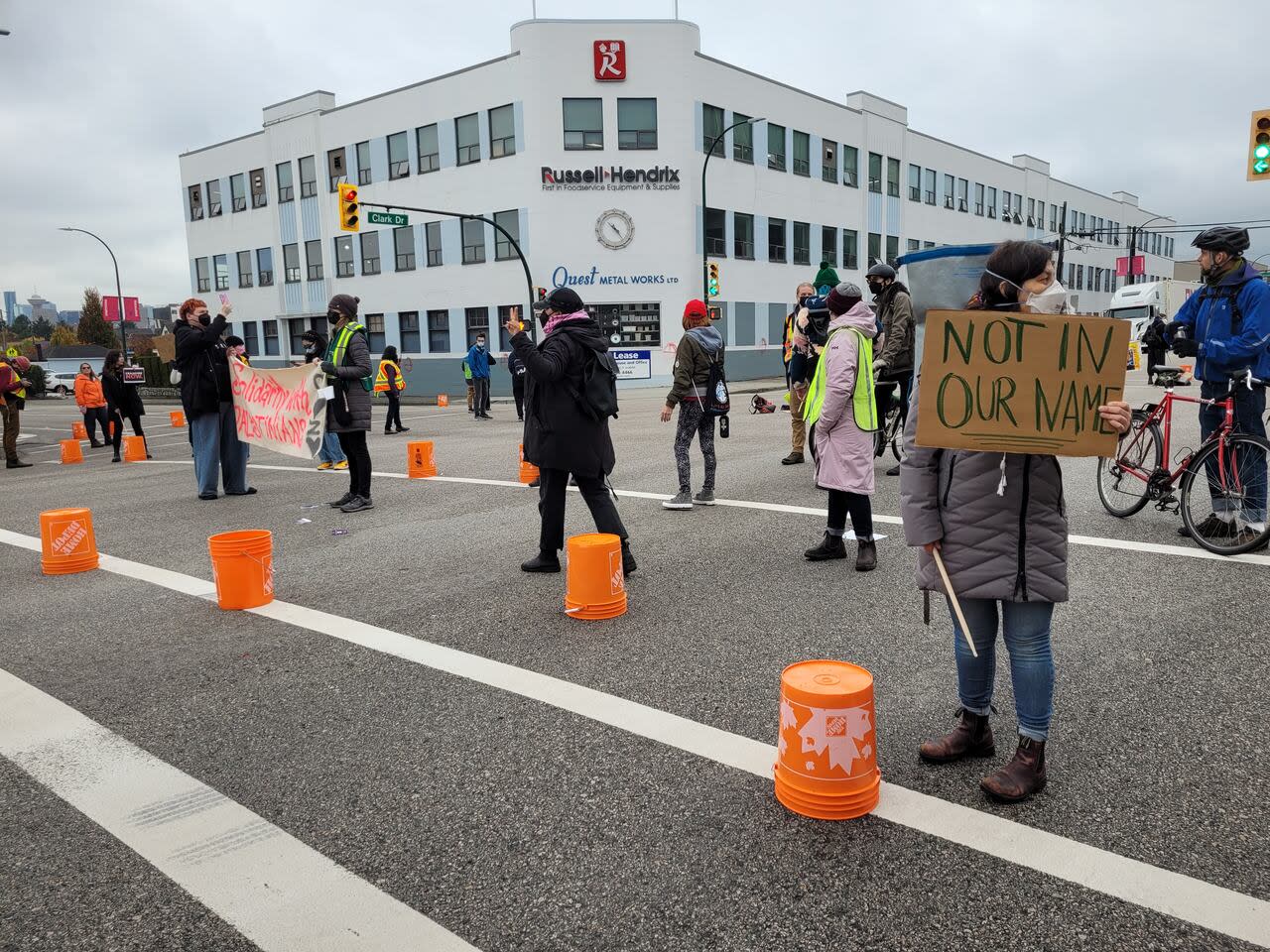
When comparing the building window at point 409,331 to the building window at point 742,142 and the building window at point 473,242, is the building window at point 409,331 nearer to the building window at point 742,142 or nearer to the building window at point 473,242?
the building window at point 473,242

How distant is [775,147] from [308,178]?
21.9m

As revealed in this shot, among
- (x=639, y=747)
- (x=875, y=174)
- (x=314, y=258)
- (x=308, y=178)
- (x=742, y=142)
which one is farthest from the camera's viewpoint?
(x=875, y=174)

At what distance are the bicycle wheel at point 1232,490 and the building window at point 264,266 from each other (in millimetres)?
45176

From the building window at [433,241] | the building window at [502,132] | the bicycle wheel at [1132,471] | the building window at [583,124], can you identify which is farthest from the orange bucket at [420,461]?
the building window at [433,241]

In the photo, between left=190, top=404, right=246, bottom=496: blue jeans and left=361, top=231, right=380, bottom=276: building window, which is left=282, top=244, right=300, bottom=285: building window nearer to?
left=361, top=231, right=380, bottom=276: building window

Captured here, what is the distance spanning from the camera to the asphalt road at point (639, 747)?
2537 millimetres

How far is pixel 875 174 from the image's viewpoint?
44.3 metres

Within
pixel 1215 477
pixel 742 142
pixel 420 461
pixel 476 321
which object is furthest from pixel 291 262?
pixel 1215 477

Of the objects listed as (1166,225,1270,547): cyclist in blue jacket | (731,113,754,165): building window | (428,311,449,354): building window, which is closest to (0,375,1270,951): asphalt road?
(1166,225,1270,547): cyclist in blue jacket

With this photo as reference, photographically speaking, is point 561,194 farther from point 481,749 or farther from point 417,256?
point 481,749

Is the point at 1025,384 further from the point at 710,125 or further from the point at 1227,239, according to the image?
the point at 710,125

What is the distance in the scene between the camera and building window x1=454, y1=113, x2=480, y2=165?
35.7 meters

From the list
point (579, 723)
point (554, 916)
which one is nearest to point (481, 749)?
point (579, 723)

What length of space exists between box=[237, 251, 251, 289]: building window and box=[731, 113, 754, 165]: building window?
25.7m
